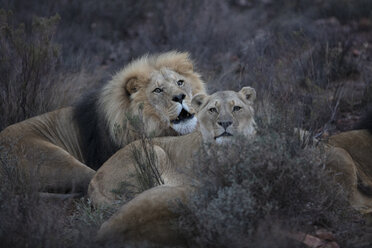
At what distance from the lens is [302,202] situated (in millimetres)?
4332

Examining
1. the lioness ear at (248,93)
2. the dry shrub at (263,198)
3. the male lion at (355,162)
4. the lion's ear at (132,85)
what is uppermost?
the lioness ear at (248,93)

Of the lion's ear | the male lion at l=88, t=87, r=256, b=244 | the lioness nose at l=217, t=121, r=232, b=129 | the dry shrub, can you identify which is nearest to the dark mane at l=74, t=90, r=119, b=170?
the lion's ear

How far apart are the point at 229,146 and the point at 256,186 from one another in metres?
0.46

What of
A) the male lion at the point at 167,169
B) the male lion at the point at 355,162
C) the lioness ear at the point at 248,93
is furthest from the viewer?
the lioness ear at the point at 248,93

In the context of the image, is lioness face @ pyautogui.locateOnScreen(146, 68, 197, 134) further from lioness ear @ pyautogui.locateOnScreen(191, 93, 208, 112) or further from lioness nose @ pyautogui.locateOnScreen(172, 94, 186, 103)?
lioness ear @ pyautogui.locateOnScreen(191, 93, 208, 112)

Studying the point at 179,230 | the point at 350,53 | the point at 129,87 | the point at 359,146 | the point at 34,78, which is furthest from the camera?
the point at 350,53

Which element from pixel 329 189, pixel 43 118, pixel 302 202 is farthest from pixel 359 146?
pixel 43 118

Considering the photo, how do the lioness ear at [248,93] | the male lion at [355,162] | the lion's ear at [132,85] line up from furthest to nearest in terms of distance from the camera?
the lion's ear at [132,85], the lioness ear at [248,93], the male lion at [355,162]

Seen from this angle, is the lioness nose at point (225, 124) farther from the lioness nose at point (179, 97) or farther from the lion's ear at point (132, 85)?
the lion's ear at point (132, 85)

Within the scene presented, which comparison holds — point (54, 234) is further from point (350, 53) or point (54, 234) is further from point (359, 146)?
point (350, 53)

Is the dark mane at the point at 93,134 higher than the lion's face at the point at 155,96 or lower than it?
lower

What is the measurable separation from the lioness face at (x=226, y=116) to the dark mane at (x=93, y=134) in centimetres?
144

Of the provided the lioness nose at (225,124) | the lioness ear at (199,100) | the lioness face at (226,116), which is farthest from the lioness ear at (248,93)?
the lioness nose at (225,124)

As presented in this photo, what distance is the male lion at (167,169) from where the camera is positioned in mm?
3943
